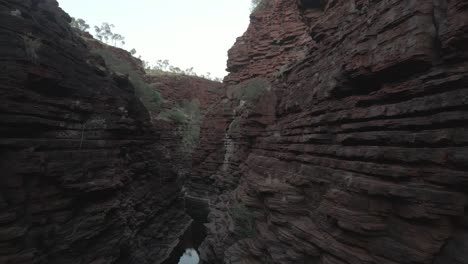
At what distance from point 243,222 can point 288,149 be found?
3760mm

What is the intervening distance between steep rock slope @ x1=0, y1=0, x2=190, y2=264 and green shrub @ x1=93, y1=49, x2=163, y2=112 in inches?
237

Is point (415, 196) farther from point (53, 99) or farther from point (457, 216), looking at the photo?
point (53, 99)

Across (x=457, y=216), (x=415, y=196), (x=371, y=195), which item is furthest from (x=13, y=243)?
(x=457, y=216)

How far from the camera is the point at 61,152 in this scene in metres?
8.54

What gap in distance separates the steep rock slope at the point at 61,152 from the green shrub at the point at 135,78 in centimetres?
603

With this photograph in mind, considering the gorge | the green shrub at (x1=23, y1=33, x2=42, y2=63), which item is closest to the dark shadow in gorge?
the gorge

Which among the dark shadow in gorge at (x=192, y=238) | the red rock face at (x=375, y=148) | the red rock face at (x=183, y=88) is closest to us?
the red rock face at (x=375, y=148)

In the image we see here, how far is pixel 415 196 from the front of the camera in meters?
3.90

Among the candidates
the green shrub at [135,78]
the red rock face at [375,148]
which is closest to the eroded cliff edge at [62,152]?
the red rock face at [375,148]

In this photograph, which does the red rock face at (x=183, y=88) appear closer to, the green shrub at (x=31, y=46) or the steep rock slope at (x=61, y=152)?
the steep rock slope at (x=61, y=152)

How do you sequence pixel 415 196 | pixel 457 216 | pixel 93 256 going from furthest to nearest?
pixel 93 256 → pixel 415 196 → pixel 457 216

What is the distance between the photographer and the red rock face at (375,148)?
3783mm

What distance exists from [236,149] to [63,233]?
995 cm

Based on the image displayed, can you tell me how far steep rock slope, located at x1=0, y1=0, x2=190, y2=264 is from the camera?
7219mm
